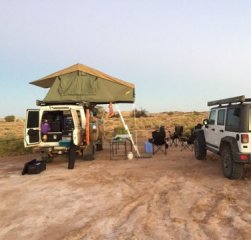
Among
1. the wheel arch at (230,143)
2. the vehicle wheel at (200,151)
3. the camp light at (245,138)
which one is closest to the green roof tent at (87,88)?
the vehicle wheel at (200,151)

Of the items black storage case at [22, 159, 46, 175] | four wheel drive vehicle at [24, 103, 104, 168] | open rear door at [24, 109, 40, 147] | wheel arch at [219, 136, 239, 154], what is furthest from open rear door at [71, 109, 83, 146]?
wheel arch at [219, 136, 239, 154]

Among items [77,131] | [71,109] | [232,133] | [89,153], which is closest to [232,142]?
Answer: [232,133]

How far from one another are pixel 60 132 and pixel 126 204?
679cm

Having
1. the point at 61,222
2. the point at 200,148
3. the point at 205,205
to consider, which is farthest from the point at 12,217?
the point at 200,148

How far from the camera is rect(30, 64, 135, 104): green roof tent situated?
1302 cm

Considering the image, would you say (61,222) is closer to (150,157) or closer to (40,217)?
(40,217)

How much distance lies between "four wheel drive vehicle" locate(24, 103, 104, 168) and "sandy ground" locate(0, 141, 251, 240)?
1315mm

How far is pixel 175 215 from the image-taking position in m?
5.56

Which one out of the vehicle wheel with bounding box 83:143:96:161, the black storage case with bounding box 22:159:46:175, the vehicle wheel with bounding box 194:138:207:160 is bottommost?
the black storage case with bounding box 22:159:46:175

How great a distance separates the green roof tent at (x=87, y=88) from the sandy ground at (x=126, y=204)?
340 cm

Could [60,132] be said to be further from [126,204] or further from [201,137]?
[126,204]

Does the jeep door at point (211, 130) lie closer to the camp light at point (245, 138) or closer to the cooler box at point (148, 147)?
the camp light at point (245, 138)

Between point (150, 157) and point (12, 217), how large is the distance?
7733 millimetres

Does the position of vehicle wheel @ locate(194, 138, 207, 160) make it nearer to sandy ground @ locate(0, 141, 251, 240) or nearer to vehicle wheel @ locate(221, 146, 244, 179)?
sandy ground @ locate(0, 141, 251, 240)
